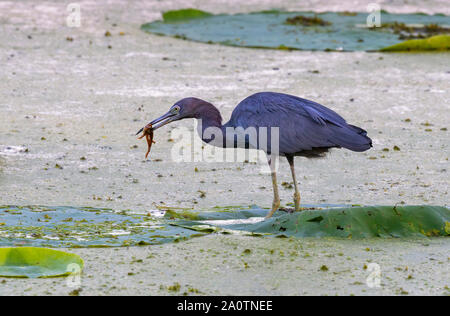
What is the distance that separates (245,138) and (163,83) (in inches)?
138

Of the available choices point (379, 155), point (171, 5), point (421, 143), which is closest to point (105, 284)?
point (379, 155)

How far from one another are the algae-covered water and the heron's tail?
0.59 metres

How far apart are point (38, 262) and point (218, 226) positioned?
1109 mm

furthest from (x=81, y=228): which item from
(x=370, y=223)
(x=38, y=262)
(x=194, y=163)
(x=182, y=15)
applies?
(x=182, y=15)

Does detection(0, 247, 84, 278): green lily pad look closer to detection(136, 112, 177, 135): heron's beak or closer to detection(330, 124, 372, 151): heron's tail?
detection(136, 112, 177, 135): heron's beak

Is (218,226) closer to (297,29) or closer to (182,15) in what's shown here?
(297,29)

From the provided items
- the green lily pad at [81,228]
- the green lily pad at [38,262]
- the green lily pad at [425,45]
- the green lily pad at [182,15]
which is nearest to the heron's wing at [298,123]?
the green lily pad at [81,228]

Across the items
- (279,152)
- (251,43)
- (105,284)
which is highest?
(251,43)

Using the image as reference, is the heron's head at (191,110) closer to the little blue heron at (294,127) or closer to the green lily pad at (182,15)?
the little blue heron at (294,127)

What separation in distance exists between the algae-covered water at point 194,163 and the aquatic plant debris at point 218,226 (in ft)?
0.24

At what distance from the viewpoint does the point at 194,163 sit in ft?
21.2

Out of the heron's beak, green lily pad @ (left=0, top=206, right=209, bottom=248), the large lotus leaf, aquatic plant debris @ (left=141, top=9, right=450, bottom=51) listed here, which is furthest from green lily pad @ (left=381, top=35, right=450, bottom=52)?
green lily pad @ (left=0, top=206, right=209, bottom=248)

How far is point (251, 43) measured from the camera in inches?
417

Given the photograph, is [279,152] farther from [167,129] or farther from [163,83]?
[163,83]
